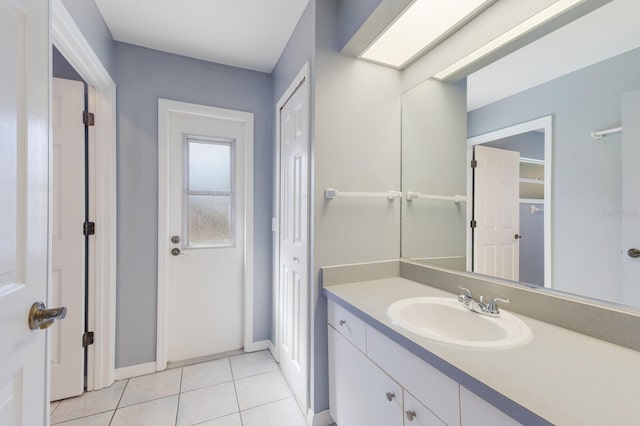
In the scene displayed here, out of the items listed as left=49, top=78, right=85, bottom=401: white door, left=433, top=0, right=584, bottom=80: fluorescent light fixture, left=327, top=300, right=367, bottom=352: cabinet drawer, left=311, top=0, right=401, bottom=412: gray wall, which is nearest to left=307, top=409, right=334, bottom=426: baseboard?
left=311, top=0, right=401, bottom=412: gray wall

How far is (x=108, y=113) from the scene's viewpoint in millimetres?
1850

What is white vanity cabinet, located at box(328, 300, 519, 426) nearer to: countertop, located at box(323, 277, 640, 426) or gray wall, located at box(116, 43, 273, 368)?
countertop, located at box(323, 277, 640, 426)

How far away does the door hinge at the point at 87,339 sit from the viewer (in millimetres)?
1804

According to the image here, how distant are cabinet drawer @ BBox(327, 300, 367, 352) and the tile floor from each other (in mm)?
700

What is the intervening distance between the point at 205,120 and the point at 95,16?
85 centimetres

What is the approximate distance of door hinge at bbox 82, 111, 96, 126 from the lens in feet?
5.88

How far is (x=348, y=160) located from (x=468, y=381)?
1170 millimetres

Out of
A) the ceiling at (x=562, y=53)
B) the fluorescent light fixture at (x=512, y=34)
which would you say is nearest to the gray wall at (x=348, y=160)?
the fluorescent light fixture at (x=512, y=34)

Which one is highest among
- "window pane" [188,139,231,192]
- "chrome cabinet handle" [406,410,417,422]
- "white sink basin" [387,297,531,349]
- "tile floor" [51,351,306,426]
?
"window pane" [188,139,231,192]

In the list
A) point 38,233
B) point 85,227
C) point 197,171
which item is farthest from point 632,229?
point 85,227

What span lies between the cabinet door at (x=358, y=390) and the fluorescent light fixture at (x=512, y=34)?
59.6 inches

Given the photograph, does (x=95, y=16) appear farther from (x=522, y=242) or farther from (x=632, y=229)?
(x=632, y=229)

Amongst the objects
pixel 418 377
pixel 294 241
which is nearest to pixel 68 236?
pixel 294 241

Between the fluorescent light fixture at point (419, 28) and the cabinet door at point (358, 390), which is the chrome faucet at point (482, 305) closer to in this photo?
the cabinet door at point (358, 390)
